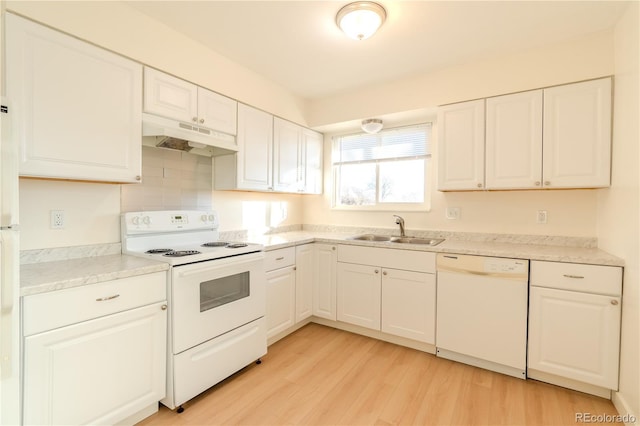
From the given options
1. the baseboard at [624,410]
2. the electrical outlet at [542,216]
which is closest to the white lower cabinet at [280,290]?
the electrical outlet at [542,216]

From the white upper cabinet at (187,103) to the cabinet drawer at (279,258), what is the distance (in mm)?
1095

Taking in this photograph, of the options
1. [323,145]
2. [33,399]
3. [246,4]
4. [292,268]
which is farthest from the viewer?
[323,145]

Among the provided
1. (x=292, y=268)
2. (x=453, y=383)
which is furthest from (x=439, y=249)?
(x=292, y=268)

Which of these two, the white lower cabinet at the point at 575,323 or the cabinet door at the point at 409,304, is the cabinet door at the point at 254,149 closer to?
the cabinet door at the point at 409,304

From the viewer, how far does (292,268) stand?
2.77 meters

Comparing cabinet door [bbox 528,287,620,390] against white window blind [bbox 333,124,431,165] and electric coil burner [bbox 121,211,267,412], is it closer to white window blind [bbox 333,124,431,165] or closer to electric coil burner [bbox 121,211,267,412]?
white window blind [bbox 333,124,431,165]

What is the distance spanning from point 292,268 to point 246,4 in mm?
2047

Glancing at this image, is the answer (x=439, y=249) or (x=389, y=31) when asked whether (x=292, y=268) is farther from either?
(x=389, y=31)

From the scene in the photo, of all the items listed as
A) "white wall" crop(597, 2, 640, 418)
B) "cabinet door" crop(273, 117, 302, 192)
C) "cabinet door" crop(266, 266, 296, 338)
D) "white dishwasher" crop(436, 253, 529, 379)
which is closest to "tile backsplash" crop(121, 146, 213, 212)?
"cabinet door" crop(273, 117, 302, 192)

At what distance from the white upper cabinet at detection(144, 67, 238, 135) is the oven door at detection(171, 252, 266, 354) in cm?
109

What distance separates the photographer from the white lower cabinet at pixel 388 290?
2467mm

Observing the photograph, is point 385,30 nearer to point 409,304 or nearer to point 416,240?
point 416,240

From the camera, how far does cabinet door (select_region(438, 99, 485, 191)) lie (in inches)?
98.8

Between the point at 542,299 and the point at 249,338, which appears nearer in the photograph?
the point at 542,299
